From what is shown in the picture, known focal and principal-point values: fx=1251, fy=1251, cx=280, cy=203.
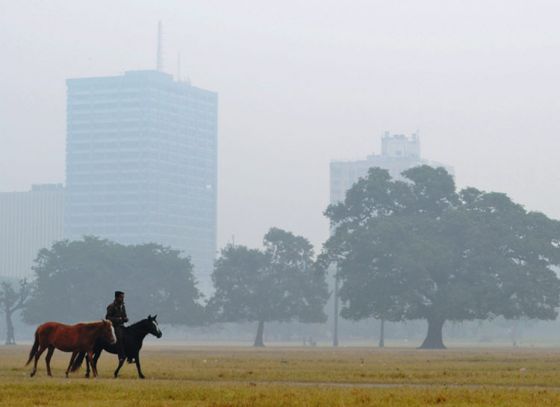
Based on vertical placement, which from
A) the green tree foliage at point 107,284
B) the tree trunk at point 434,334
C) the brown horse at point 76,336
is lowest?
the tree trunk at point 434,334

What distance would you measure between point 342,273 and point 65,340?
282ft

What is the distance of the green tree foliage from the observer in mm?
150125

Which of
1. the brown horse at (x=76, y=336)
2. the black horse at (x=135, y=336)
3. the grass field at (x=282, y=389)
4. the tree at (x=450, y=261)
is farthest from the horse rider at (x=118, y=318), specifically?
the tree at (x=450, y=261)

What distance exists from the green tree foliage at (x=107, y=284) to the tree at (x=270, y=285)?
14.0 feet

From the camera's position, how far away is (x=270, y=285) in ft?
492

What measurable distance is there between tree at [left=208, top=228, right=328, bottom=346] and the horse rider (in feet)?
354

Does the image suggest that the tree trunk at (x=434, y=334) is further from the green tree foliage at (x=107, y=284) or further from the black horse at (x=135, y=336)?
the black horse at (x=135, y=336)

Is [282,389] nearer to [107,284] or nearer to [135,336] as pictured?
[135,336]

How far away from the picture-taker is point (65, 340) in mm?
37250

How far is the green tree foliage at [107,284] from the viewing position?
150 meters

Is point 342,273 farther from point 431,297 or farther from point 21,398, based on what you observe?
point 21,398

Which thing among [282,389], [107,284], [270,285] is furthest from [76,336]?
[107,284]

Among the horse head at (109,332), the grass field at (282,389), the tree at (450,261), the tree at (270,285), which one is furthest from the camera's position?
the tree at (270,285)

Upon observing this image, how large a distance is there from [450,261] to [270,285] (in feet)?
124
